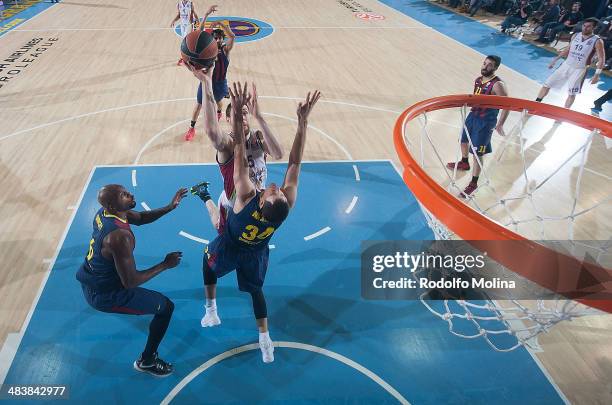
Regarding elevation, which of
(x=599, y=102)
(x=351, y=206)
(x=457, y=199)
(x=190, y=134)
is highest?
(x=457, y=199)

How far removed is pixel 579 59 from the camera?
7.43 m

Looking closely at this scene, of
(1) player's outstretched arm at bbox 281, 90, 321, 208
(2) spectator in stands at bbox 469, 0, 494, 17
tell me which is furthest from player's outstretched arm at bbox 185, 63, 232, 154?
(2) spectator in stands at bbox 469, 0, 494, 17

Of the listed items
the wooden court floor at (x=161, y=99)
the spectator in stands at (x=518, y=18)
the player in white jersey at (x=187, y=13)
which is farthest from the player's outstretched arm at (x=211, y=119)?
the spectator in stands at (x=518, y=18)

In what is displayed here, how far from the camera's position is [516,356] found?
3.53 meters

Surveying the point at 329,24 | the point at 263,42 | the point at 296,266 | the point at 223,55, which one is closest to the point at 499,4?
the point at 329,24

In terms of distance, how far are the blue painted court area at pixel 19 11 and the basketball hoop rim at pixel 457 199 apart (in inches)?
502

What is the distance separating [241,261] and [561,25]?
550 inches

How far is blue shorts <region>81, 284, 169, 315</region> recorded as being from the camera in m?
A: 2.92

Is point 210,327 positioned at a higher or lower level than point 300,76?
lower

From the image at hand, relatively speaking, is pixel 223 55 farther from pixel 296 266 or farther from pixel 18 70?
pixel 18 70

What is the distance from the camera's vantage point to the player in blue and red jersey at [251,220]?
2.77 m

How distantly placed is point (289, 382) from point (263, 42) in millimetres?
10230

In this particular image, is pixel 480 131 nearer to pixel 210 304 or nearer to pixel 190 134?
pixel 210 304

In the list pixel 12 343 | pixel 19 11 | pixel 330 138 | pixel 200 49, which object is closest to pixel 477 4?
pixel 330 138
